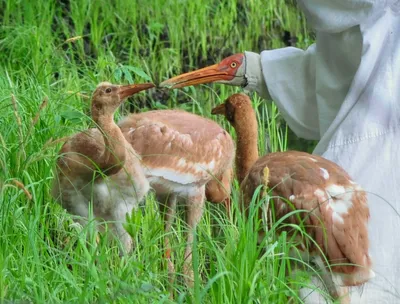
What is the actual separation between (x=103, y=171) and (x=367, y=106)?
1055 millimetres

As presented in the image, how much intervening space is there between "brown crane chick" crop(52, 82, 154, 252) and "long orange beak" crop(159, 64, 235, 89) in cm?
29

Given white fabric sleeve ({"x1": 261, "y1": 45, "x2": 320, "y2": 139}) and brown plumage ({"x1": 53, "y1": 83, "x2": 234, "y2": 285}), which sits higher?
white fabric sleeve ({"x1": 261, "y1": 45, "x2": 320, "y2": 139})

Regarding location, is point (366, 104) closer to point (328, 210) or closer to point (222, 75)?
point (328, 210)

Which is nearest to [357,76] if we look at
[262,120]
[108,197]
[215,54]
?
[108,197]

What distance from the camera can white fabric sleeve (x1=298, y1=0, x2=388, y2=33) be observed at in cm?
456

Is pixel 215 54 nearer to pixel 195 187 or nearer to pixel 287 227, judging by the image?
pixel 195 187

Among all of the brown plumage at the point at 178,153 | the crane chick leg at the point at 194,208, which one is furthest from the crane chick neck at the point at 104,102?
the crane chick leg at the point at 194,208

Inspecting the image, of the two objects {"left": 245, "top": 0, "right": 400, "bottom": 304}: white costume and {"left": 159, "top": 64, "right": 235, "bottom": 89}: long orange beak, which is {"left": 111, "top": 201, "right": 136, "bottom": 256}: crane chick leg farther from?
{"left": 245, "top": 0, "right": 400, "bottom": 304}: white costume

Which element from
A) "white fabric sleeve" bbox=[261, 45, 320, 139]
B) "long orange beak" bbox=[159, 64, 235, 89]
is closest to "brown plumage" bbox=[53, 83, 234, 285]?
"long orange beak" bbox=[159, 64, 235, 89]

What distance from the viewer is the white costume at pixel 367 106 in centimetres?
439

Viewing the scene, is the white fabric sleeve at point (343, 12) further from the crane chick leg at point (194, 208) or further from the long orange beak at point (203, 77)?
the crane chick leg at point (194, 208)

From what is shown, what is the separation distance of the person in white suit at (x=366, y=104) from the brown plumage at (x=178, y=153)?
54cm

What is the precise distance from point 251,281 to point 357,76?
3.37ft

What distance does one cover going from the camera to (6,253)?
4.17 meters
